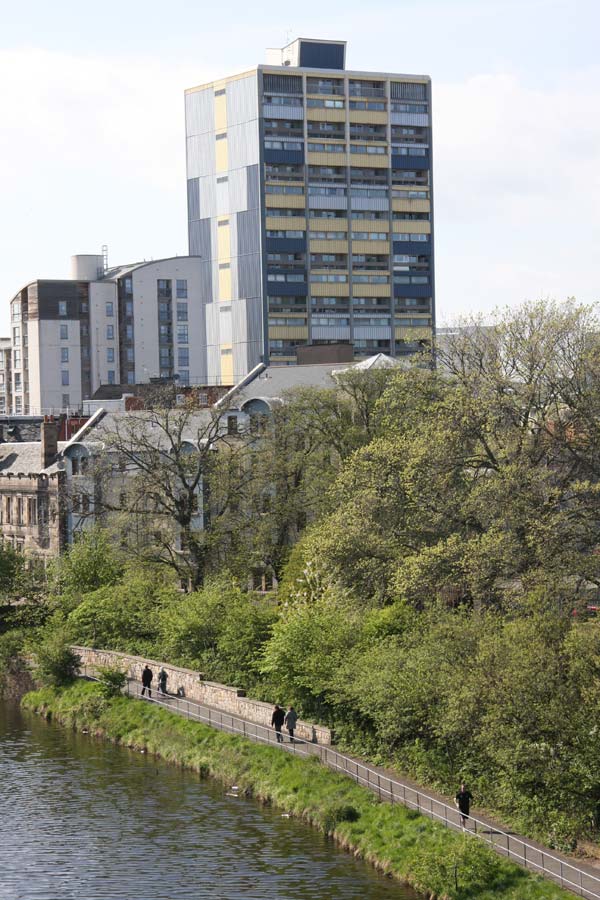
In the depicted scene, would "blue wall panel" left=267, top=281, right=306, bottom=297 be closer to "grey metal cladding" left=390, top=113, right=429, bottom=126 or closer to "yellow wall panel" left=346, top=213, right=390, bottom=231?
"yellow wall panel" left=346, top=213, right=390, bottom=231

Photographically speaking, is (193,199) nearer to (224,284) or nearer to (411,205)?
(224,284)

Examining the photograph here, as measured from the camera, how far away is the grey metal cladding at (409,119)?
156125mm

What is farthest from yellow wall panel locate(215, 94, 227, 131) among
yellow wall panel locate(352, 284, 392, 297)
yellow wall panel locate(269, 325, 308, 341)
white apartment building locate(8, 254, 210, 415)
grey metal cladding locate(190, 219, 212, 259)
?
yellow wall panel locate(352, 284, 392, 297)

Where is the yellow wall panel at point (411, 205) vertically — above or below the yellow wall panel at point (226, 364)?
above

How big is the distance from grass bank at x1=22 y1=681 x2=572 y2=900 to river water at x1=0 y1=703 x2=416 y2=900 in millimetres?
537

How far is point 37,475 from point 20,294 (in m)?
79.9

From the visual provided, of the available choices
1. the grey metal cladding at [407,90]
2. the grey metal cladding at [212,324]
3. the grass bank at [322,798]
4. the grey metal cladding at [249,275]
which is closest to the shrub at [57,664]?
the grass bank at [322,798]

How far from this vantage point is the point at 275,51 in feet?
524

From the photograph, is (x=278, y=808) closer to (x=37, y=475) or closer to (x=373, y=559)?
(x=373, y=559)

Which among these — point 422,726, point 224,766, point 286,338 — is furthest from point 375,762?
point 286,338

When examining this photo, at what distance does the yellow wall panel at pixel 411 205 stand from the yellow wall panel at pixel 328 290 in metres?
10.4

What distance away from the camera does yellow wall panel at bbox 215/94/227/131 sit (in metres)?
157

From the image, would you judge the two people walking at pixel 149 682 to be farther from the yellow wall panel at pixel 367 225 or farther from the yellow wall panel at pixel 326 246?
the yellow wall panel at pixel 367 225

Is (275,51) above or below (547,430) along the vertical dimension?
above
